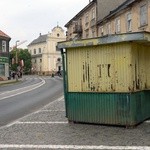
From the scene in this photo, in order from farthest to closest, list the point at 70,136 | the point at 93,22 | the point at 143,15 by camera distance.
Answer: the point at 93,22, the point at 143,15, the point at 70,136

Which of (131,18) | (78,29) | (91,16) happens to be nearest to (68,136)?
(131,18)

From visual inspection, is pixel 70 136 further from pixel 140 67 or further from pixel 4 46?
pixel 4 46

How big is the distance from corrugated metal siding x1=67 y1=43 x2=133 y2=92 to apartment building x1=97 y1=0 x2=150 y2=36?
64.7 feet

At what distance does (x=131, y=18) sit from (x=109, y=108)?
24632 millimetres

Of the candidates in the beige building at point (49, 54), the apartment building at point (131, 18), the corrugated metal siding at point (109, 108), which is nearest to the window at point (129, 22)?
the apartment building at point (131, 18)

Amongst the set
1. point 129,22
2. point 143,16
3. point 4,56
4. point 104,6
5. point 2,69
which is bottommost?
point 2,69

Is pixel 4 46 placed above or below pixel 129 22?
below

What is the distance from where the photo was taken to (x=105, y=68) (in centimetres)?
1040

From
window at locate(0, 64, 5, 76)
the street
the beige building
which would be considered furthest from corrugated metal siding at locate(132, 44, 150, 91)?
the beige building

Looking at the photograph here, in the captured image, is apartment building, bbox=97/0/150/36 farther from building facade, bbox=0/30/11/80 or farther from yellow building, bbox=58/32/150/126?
building facade, bbox=0/30/11/80

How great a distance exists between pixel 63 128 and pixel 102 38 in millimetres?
2649

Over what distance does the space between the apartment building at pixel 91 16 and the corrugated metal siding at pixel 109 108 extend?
120ft

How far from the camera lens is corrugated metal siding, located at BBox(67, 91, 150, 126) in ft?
32.7

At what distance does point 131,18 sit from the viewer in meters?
33.8
